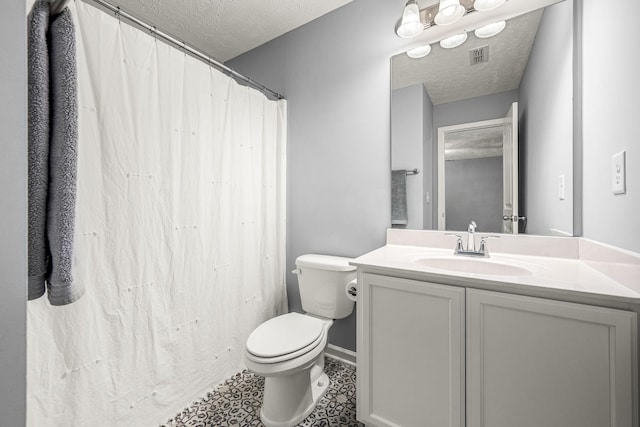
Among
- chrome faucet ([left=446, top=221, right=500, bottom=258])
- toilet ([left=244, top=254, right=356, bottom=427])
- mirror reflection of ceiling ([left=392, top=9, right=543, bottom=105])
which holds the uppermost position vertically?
mirror reflection of ceiling ([left=392, top=9, right=543, bottom=105])

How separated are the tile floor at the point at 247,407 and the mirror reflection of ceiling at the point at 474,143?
1467mm

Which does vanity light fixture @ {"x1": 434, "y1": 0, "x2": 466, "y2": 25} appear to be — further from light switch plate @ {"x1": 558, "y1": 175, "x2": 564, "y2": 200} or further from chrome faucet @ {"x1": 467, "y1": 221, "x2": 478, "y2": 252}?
chrome faucet @ {"x1": 467, "y1": 221, "x2": 478, "y2": 252}

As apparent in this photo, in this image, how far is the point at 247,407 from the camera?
142 cm

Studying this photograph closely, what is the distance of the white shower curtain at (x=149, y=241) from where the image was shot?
103cm

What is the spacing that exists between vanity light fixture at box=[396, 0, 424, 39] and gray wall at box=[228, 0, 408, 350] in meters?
0.09

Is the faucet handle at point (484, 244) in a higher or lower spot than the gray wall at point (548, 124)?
lower

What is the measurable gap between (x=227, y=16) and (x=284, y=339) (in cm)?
208

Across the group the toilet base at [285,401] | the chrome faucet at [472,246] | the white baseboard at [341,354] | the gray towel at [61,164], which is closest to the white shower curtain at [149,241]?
the gray towel at [61,164]

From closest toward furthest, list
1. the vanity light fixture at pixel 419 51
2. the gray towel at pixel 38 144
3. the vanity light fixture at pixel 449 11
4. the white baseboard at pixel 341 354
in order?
the gray towel at pixel 38 144, the vanity light fixture at pixel 449 11, the vanity light fixture at pixel 419 51, the white baseboard at pixel 341 354

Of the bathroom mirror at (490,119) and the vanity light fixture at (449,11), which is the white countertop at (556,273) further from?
the vanity light fixture at (449,11)

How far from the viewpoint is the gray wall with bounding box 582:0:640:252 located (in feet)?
2.53

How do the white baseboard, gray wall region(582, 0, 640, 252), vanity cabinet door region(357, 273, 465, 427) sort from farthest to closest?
the white baseboard, vanity cabinet door region(357, 273, 465, 427), gray wall region(582, 0, 640, 252)

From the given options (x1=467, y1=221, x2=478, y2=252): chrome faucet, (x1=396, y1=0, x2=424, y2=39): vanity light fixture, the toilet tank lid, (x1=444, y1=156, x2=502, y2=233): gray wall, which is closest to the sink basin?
(x1=467, y1=221, x2=478, y2=252): chrome faucet

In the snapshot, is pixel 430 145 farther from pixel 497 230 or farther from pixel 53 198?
pixel 53 198
